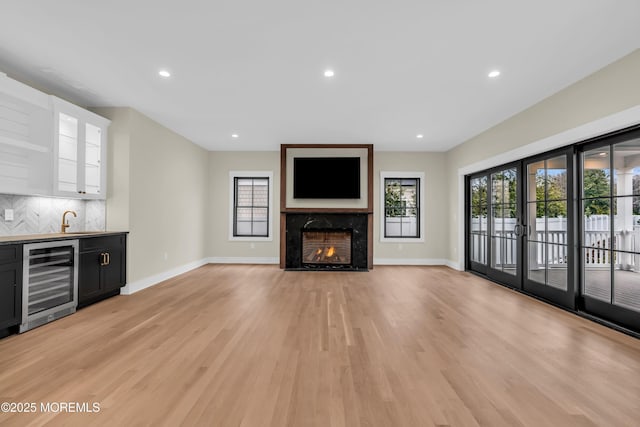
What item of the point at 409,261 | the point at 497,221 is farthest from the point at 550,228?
the point at 409,261

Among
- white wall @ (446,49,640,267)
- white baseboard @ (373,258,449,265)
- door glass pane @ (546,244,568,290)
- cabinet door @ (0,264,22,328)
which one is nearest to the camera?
cabinet door @ (0,264,22,328)

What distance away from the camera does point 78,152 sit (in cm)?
385

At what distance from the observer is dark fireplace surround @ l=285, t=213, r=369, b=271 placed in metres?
6.40

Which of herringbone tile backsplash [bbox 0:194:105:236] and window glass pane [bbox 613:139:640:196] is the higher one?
window glass pane [bbox 613:139:640:196]

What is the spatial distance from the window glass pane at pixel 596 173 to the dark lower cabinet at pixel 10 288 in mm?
6216

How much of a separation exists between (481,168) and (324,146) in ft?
10.5

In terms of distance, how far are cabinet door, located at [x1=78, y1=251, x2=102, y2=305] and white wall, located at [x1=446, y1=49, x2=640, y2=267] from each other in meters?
6.16

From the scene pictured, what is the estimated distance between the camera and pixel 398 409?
1.72 metres

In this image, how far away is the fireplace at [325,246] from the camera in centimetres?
648

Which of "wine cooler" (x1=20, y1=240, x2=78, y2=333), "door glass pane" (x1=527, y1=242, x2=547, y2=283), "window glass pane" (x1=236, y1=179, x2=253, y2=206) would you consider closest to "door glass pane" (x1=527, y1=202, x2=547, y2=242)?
"door glass pane" (x1=527, y1=242, x2=547, y2=283)

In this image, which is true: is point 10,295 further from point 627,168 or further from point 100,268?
point 627,168

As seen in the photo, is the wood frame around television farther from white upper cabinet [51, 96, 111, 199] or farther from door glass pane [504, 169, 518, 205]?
white upper cabinet [51, 96, 111, 199]

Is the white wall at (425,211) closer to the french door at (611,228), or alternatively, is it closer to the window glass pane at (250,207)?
the window glass pane at (250,207)

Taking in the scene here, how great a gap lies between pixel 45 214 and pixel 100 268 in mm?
960
